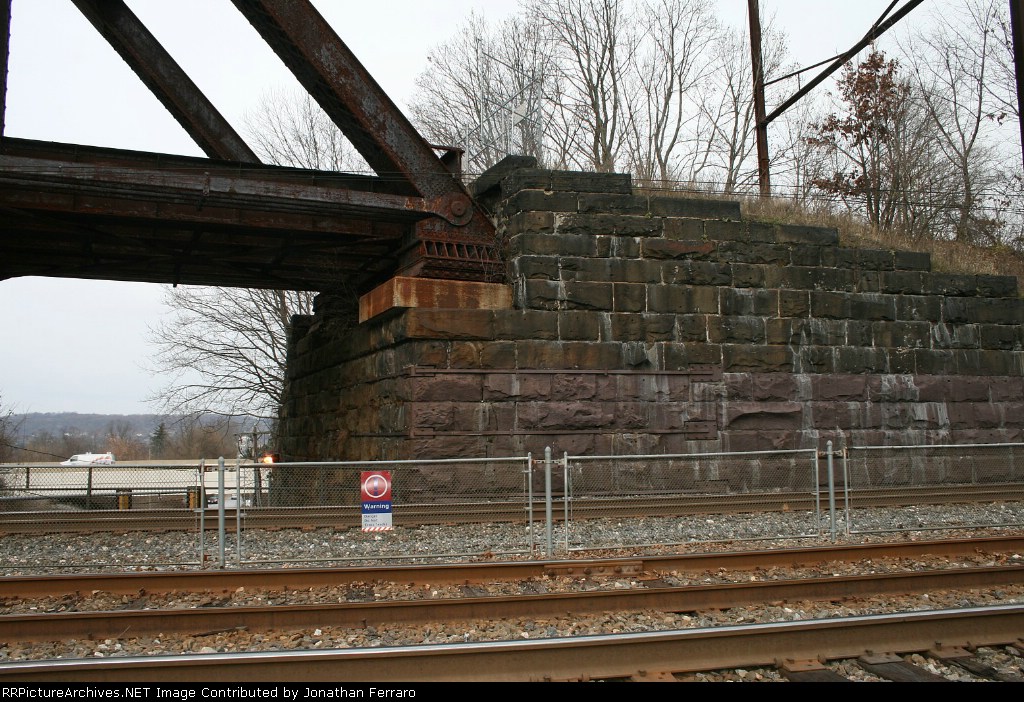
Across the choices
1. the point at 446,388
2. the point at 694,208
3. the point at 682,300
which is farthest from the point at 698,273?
the point at 446,388

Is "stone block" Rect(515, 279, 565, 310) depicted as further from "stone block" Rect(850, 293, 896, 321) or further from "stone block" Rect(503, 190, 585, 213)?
"stone block" Rect(850, 293, 896, 321)

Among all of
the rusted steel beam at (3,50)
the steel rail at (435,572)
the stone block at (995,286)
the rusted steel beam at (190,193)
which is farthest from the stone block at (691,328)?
the rusted steel beam at (3,50)

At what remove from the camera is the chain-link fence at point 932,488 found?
1234cm

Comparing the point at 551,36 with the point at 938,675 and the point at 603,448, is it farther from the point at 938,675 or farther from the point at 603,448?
the point at 938,675

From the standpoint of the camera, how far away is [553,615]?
7.55 m

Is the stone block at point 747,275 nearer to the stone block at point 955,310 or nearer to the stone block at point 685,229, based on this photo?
the stone block at point 685,229

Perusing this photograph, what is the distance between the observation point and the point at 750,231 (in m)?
15.2

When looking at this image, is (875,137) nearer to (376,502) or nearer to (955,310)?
(955,310)

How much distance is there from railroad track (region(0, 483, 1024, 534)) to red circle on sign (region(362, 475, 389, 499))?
1270 millimetres

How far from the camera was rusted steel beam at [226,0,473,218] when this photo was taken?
12.6 meters

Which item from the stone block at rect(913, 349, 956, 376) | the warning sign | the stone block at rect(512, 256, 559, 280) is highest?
the stone block at rect(512, 256, 559, 280)

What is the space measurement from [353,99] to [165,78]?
131 inches

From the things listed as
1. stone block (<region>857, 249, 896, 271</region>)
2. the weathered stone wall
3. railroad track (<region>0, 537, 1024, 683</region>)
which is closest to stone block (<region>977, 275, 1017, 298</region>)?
the weathered stone wall
